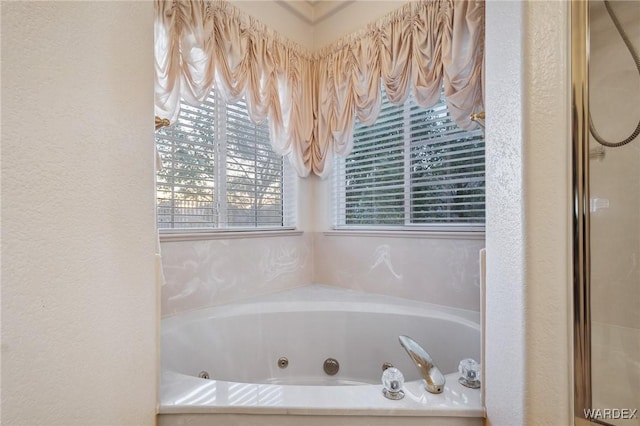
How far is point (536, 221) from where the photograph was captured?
0.76m

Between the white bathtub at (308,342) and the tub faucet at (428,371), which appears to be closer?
the tub faucet at (428,371)

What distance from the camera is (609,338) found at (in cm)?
82

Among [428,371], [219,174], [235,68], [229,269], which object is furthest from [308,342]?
[235,68]

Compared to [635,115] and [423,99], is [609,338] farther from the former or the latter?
[423,99]

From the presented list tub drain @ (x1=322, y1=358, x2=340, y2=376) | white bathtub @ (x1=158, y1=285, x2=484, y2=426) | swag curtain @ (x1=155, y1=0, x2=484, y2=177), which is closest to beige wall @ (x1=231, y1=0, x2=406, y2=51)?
swag curtain @ (x1=155, y1=0, x2=484, y2=177)

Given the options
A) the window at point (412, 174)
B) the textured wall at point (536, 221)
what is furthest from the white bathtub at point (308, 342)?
the window at point (412, 174)

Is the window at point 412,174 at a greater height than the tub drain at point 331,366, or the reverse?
the window at point 412,174

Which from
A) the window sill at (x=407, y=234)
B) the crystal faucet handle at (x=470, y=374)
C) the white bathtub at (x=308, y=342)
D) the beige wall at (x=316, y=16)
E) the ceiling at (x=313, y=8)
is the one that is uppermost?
the ceiling at (x=313, y=8)

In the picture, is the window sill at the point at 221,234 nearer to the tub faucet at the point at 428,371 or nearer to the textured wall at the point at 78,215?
the textured wall at the point at 78,215

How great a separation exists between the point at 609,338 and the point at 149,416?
49.2 inches

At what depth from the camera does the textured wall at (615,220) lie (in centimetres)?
78

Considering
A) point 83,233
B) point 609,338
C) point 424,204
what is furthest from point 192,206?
point 609,338

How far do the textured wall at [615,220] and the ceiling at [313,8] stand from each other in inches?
69.0

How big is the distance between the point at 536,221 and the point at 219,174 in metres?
1.69
